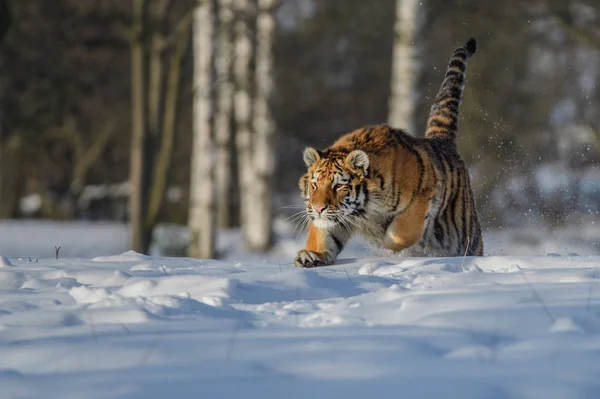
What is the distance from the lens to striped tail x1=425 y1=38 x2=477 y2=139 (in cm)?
839

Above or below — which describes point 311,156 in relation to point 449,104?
below

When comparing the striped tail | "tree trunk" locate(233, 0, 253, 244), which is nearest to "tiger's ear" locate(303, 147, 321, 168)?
the striped tail

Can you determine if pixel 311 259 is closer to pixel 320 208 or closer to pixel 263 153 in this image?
pixel 320 208

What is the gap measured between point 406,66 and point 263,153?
5.74m

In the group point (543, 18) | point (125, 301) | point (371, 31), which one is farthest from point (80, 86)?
point (125, 301)

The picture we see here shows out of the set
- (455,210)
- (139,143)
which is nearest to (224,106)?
(139,143)

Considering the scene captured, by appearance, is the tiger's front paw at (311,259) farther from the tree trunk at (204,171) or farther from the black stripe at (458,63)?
the tree trunk at (204,171)

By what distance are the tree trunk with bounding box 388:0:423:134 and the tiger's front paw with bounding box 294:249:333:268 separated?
7605 mm

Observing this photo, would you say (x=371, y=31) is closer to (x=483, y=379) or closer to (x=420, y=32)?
(x=420, y=32)

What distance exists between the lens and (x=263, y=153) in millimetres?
19516

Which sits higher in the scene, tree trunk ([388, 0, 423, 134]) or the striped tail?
tree trunk ([388, 0, 423, 134])

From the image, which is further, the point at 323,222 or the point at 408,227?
the point at 408,227

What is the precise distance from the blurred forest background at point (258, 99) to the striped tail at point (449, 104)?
5.60m

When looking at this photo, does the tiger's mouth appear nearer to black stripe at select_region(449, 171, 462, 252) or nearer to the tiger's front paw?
the tiger's front paw
